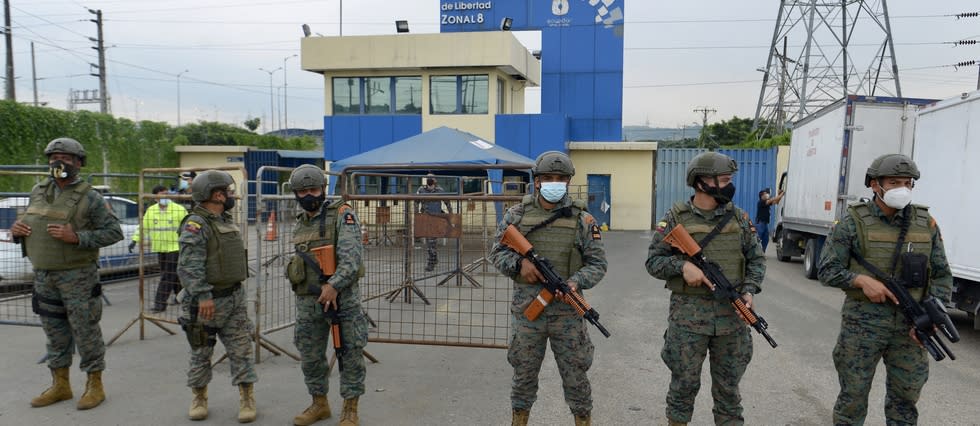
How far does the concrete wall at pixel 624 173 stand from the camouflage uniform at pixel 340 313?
58.7 ft

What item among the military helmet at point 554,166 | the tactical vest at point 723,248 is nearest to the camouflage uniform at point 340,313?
the military helmet at point 554,166

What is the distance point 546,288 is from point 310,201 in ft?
6.11

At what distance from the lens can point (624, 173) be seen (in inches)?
874

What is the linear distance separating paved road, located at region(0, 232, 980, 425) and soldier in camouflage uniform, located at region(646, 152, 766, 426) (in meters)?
0.81

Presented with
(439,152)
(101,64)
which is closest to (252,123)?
(101,64)

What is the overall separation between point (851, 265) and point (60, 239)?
5.70 metres

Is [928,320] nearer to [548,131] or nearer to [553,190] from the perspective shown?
[553,190]

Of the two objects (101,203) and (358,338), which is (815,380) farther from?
(101,203)

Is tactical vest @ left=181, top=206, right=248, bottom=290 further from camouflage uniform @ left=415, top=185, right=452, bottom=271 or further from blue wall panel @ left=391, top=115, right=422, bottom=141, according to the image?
blue wall panel @ left=391, top=115, right=422, bottom=141

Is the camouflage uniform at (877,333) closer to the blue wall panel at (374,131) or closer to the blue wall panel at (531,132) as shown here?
the blue wall panel at (531,132)

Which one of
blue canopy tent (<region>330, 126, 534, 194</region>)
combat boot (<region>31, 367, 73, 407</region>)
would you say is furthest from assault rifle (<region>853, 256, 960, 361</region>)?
blue canopy tent (<region>330, 126, 534, 194</region>)

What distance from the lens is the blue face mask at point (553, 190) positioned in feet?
13.1

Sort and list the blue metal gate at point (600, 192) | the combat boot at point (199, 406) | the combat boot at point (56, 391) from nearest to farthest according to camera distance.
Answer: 1. the combat boot at point (199, 406)
2. the combat boot at point (56, 391)
3. the blue metal gate at point (600, 192)

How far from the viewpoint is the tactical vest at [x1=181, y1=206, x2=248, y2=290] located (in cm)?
458
